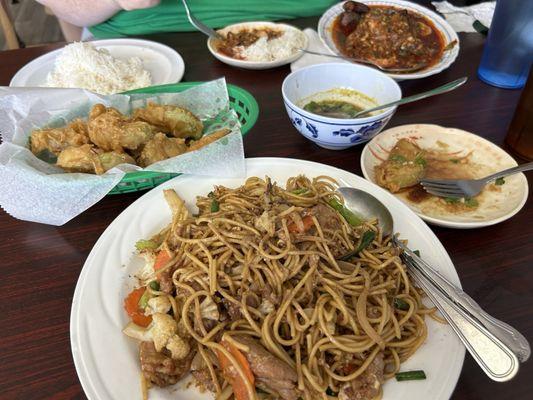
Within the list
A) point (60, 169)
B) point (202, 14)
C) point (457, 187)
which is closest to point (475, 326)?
point (457, 187)

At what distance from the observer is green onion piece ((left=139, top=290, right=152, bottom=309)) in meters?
1.36

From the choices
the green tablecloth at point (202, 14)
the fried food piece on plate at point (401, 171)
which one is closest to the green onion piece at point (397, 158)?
the fried food piece on plate at point (401, 171)

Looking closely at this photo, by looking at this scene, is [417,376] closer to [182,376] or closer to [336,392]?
[336,392]

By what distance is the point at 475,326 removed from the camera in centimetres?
115

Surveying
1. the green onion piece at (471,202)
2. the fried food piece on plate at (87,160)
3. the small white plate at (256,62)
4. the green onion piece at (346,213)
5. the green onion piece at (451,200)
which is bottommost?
the green onion piece at (471,202)

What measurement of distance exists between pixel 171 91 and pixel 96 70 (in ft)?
1.79

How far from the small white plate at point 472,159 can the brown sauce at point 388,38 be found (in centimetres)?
81

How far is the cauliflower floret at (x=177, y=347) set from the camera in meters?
1.23

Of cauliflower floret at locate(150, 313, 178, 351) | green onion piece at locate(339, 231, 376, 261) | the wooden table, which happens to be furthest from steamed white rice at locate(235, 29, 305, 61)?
cauliflower floret at locate(150, 313, 178, 351)

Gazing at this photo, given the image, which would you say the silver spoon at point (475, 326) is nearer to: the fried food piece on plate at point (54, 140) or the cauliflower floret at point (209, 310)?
the cauliflower floret at point (209, 310)

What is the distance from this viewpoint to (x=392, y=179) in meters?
1.81

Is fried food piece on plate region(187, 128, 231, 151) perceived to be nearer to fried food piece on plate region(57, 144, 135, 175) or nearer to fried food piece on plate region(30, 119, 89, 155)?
fried food piece on plate region(57, 144, 135, 175)

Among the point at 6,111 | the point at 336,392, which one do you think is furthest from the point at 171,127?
the point at 336,392

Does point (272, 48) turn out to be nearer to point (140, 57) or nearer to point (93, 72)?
point (140, 57)
